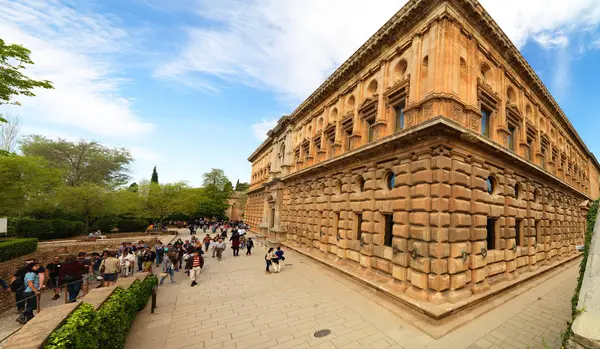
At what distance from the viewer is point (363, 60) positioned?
15023 millimetres

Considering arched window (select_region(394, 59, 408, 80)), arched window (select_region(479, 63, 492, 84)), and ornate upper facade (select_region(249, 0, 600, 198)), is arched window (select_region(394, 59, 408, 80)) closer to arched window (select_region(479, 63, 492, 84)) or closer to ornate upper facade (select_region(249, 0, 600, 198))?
ornate upper facade (select_region(249, 0, 600, 198))

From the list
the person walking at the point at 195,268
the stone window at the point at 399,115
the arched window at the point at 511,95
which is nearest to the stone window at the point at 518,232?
the arched window at the point at 511,95

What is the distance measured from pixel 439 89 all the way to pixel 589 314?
29.6 feet

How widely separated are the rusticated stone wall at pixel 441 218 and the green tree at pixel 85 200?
85.2ft

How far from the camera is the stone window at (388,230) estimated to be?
11.3 meters

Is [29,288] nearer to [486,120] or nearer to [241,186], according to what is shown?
[486,120]

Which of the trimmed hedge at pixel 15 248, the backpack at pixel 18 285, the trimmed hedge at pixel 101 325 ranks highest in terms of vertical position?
the trimmed hedge at pixel 101 325

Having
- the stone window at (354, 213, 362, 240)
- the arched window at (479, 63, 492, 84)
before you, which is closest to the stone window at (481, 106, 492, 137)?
the arched window at (479, 63, 492, 84)

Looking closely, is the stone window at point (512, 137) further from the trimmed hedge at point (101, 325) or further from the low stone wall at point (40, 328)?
the low stone wall at point (40, 328)

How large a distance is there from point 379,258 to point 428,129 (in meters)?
5.99

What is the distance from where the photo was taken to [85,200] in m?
27.0

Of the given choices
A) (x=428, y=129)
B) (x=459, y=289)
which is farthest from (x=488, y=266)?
(x=428, y=129)

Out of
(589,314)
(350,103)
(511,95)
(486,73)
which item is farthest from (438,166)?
(511,95)

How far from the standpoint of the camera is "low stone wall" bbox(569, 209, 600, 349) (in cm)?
258
